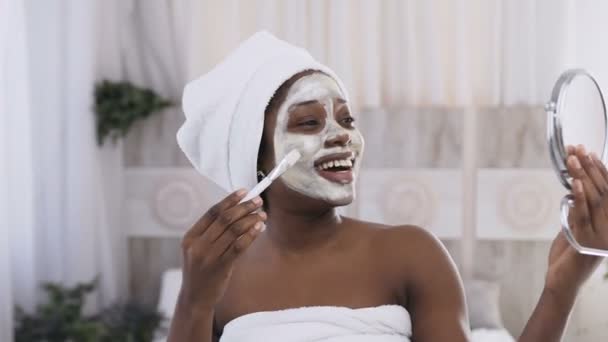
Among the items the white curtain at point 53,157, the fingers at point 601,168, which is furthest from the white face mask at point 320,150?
the white curtain at point 53,157

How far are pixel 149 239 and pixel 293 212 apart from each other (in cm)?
200

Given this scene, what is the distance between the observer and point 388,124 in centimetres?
276

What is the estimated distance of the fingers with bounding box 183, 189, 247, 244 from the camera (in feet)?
2.91

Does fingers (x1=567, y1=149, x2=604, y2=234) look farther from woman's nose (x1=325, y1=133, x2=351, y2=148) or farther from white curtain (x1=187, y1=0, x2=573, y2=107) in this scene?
white curtain (x1=187, y1=0, x2=573, y2=107)

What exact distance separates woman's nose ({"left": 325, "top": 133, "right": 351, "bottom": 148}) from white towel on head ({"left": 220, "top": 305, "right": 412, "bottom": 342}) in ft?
0.73

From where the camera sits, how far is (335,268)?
1.01m

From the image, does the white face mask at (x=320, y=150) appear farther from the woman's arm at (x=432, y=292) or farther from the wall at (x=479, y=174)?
the wall at (x=479, y=174)

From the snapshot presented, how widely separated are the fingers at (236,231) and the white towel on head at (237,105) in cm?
18

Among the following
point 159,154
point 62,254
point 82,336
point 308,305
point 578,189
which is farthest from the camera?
point 159,154

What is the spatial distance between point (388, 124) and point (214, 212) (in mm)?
1919

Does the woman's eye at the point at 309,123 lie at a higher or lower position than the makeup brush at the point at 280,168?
higher

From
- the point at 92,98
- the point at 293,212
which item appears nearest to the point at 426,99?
the point at 92,98

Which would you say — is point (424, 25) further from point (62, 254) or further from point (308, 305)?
point (308, 305)

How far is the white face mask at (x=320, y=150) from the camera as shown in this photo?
3.39ft
